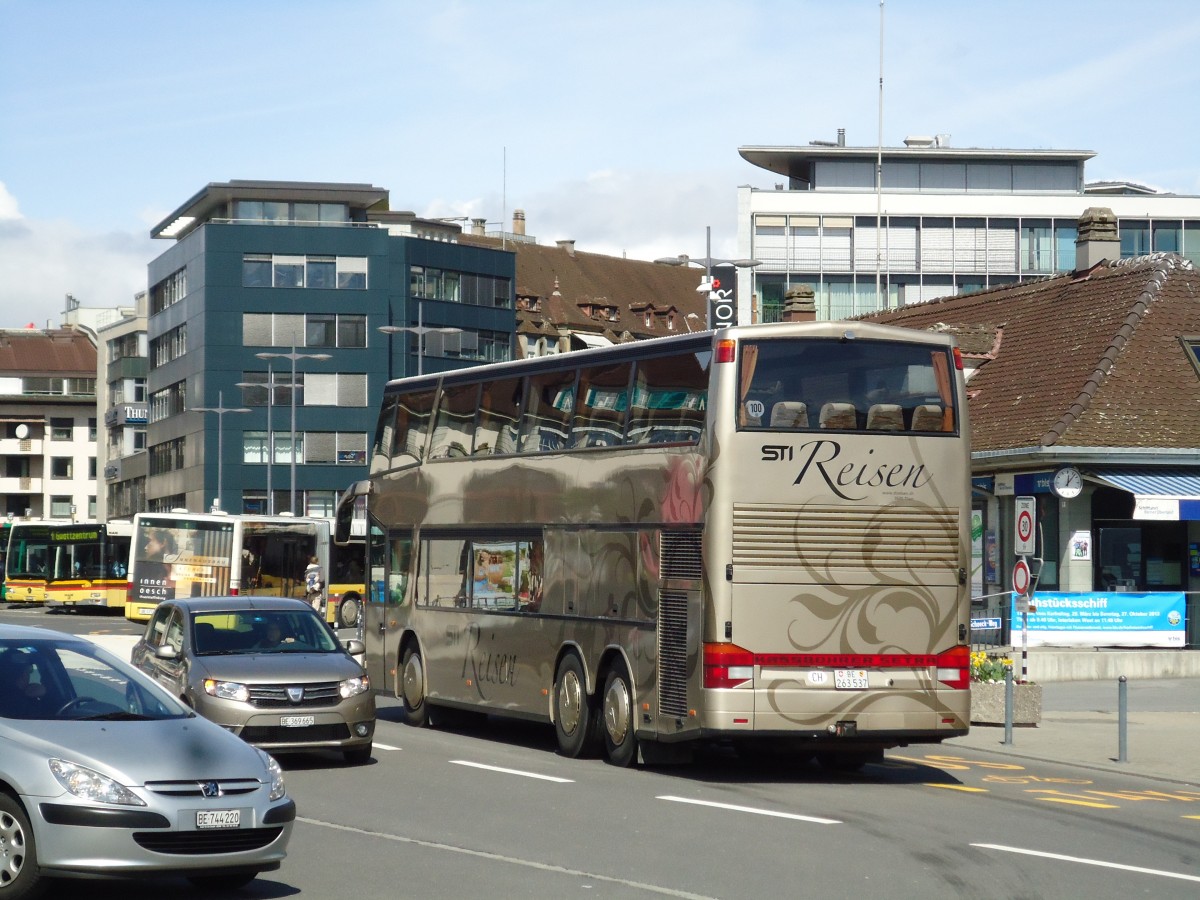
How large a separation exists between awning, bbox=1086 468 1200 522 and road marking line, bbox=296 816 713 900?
22673mm

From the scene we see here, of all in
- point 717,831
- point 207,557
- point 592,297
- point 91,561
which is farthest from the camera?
point 592,297

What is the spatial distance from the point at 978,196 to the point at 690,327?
2461 inches

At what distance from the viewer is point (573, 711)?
64.2ft

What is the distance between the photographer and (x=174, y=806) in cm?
966

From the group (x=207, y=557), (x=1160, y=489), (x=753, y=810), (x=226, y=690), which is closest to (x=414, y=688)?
(x=226, y=690)

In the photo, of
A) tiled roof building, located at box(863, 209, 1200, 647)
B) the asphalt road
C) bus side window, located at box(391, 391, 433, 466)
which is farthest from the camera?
tiled roof building, located at box(863, 209, 1200, 647)

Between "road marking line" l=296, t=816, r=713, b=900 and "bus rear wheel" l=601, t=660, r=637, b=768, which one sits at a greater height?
"bus rear wheel" l=601, t=660, r=637, b=768

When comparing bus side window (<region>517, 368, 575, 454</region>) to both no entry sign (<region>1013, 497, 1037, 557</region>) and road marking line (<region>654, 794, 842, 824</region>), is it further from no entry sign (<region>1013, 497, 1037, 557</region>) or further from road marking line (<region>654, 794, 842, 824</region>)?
no entry sign (<region>1013, 497, 1037, 557</region>)

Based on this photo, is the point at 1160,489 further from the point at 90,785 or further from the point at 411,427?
the point at 90,785

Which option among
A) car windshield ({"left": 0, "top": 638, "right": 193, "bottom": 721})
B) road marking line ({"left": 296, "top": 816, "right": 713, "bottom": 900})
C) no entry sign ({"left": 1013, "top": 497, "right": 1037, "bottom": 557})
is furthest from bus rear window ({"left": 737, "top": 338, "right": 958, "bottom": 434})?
car windshield ({"left": 0, "top": 638, "right": 193, "bottom": 721})

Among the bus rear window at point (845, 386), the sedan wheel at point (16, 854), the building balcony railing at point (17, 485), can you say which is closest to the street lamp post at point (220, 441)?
the building balcony railing at point (17, 485)

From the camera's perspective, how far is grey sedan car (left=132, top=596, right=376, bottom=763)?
17172mm

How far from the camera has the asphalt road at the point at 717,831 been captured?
11.0 meters

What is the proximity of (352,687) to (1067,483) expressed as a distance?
61.2 feet
